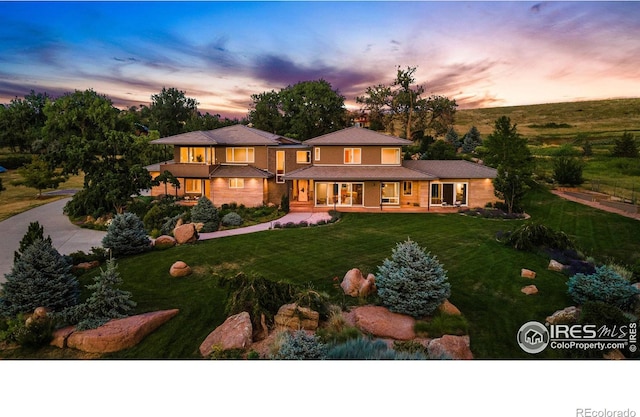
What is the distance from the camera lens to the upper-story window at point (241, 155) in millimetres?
22594

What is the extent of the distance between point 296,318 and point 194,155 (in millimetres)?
18298

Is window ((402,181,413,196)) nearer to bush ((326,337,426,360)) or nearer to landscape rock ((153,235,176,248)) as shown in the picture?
landscape rock ((153,235,176,248))

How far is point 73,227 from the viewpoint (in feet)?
38.4

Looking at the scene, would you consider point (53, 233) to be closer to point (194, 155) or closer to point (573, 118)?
point (194, 155)

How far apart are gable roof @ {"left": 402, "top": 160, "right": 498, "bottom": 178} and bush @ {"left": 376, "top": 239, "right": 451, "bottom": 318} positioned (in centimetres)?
1369

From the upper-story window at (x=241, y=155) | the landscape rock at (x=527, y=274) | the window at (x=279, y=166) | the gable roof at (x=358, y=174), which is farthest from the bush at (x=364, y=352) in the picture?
the upper-story window at (x=241, y=155)

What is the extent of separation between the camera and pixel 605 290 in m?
6.88

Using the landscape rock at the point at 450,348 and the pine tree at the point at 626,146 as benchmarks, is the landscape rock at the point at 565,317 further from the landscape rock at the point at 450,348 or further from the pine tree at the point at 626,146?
the pine tree at the point at 626,146

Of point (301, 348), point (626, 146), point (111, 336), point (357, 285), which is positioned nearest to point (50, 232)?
point (111, 336)

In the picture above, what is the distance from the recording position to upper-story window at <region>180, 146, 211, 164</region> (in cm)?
2203

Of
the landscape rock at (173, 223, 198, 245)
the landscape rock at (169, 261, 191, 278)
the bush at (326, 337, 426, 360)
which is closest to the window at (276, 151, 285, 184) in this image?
the landscape rock at (173, 223, 198, 245)

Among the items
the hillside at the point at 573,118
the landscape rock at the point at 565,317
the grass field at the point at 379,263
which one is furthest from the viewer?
the hillside at the point at 573,118

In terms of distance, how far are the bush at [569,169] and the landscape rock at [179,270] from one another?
10.9 meters

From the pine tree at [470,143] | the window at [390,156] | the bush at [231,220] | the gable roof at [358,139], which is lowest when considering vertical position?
the bush at [231,220]
